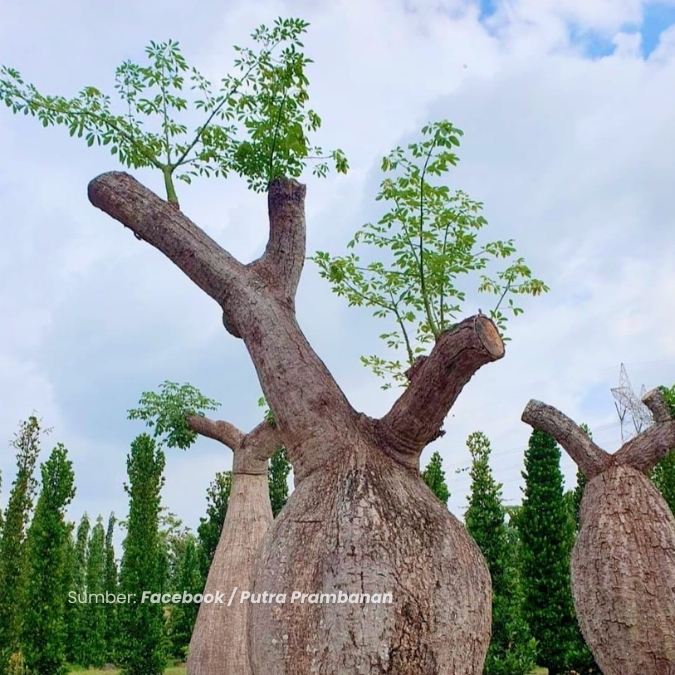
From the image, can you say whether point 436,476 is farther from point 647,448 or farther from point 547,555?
point 647,448

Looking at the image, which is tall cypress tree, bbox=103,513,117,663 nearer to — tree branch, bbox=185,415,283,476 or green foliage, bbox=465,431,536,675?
green foliage, bbox=465,431,536,675

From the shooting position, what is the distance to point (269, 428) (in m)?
6.73

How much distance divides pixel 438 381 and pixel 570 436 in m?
3.31

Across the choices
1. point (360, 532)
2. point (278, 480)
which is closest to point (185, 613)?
point (278, 480)

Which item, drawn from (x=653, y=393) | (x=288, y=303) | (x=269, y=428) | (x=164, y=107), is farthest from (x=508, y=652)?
(x=164, y=107)

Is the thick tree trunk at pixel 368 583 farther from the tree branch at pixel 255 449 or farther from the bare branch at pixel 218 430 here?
the bare branch at pixel 218 430

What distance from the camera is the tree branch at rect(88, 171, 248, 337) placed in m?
3.98

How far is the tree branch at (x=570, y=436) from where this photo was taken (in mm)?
5875

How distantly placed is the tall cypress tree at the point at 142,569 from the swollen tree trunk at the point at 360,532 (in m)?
9.51

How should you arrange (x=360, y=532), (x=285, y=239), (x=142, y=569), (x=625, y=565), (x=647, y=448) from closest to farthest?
(x=360, y=532) → (x=285, y=239) → (x=625, y=565) → (x=647, y=448) → (x=142, y=569)

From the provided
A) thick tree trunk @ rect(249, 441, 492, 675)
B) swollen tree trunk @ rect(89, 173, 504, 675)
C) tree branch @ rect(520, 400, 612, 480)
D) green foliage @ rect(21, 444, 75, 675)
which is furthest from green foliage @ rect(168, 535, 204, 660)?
thick tree trunk @ rect(249, 441, 492, 675)

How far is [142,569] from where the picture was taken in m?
12.2

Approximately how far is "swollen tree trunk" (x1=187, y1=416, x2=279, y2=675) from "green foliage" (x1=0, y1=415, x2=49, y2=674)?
6.81m

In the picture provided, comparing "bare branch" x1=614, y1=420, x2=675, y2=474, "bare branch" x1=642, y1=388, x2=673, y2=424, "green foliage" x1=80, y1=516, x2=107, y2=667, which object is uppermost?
"bare branch" x1=642, y1=388, x2=673, y2=424
